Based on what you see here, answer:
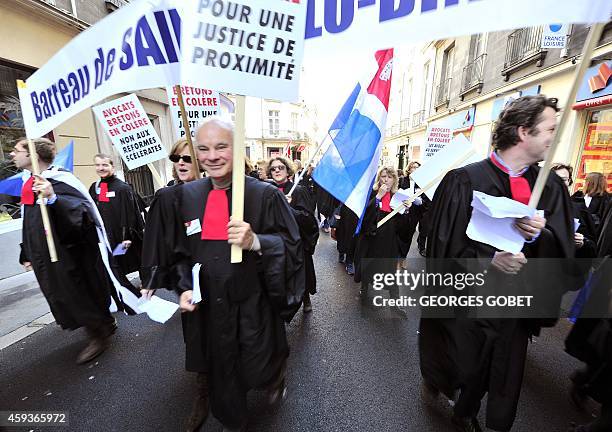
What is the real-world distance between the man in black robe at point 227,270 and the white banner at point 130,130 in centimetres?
200

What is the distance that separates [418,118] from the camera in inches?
782

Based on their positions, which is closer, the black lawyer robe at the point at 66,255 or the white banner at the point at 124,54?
the white banner at the point at 124,54

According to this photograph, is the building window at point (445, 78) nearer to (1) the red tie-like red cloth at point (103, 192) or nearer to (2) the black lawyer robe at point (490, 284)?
(2) the black lawyer robe at point (490, 284)

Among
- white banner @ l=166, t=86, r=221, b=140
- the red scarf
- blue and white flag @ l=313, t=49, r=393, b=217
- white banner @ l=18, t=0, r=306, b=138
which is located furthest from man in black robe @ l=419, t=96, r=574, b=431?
the red scarf

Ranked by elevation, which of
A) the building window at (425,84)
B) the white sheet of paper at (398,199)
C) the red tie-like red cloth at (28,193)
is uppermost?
the building window at (425,84)

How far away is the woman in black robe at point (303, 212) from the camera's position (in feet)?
10.5

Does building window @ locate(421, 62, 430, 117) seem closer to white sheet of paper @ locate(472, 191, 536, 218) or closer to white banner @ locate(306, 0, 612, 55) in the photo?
white sheet of paper @ locate(472, 191, 536, 218)

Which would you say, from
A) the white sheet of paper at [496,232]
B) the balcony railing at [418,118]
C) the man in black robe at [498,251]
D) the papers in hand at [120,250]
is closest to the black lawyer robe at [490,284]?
the man in black robe at [498,251]

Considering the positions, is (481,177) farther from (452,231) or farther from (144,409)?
(144,409)

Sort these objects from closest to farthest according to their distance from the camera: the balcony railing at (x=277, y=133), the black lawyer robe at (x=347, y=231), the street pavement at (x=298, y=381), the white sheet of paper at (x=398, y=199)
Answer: the street pavement at (x=298, y=381)
the white sheet of paper at (x=398, y=199)
the black lawyer robe at (x=347, y=231)
the balcony railing at (x=277, y=133)

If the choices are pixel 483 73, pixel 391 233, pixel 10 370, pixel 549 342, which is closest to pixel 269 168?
pixel 391 233

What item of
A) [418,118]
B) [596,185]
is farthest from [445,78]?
[596,185]

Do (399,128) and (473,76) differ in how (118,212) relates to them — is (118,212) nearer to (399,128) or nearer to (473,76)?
(473,76)

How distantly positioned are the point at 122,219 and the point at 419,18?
408cm
